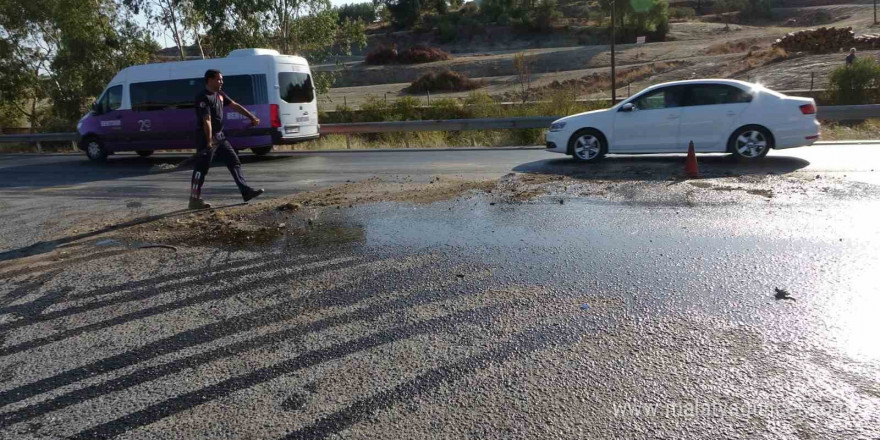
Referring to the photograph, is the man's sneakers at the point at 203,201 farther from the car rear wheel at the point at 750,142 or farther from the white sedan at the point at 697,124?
the car rear wheel at the point at 750,142

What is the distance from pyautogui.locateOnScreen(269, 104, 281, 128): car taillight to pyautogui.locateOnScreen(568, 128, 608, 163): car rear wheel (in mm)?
7339

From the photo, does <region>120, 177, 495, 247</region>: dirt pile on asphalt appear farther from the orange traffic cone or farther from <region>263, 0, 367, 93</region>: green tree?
<region>263, 0, 367, 93</region>: green tree

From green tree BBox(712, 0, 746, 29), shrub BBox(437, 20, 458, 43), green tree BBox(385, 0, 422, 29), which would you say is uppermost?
green tree BBox(385, 0, 422, 29)

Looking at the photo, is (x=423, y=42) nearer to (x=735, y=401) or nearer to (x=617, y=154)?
(x=617, y=154)

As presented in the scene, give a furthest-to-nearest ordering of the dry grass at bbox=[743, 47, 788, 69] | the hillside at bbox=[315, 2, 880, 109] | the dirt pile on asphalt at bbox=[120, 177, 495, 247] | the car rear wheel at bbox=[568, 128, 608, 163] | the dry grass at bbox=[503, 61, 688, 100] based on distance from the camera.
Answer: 1. the dry grass at bbox=[503, 61, 688, 100]
2. the dry grass at bbox=[743, 47, 788, 69]
3. the hillside at bbox=[315, 2, 880, 109]
4. the car rear wheel at bbox=[568, 128, 608, 163]
5. the dirt pile on asphalt at bbox=[120, 177, 495, 247]

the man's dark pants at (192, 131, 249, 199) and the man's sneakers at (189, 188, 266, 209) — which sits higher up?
the man's dark pants at (192, 131, 249, 199)

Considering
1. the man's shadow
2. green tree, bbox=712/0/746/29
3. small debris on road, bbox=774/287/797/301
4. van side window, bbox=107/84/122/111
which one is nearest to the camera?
small debris on road, bbox=774/287/797/301

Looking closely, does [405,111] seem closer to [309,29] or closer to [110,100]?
[309,29]

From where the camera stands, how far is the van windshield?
1598cm

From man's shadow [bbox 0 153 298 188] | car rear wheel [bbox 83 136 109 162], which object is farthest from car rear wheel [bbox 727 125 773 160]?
car rear wheel [bbox 83 136 109 162]

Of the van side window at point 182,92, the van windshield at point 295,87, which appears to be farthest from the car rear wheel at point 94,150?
the van windshield at point 295,87

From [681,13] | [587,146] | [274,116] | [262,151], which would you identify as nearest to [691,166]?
[587,146]

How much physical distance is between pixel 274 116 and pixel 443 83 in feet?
110

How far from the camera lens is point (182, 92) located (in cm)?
1633
